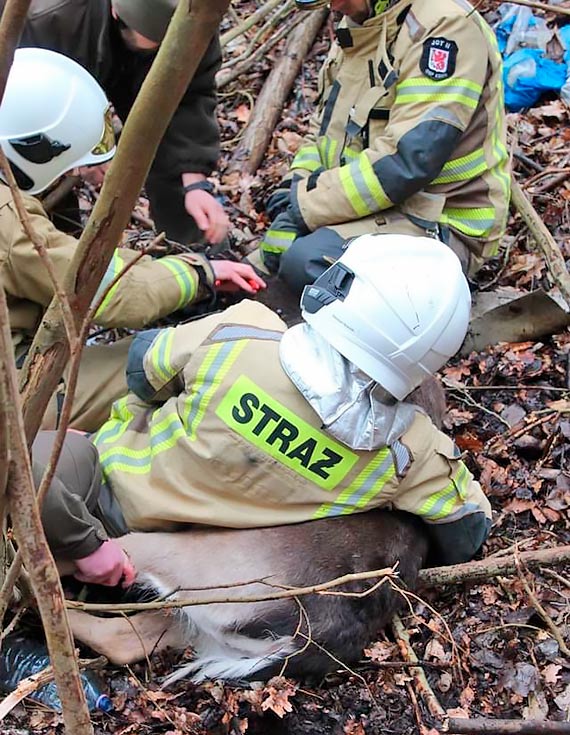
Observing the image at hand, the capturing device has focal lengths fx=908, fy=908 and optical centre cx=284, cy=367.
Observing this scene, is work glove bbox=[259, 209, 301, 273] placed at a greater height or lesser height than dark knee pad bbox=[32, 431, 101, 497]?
lesser

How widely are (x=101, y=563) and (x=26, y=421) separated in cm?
176

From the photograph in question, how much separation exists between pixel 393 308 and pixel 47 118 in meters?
1.86

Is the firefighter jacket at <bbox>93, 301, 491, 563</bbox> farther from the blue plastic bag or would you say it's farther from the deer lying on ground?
the blue plastic bag

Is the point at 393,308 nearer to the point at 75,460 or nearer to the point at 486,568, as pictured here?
the point at 486,568

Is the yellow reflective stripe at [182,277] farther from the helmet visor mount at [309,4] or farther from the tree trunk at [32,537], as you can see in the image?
the tree trunk at [32,537]

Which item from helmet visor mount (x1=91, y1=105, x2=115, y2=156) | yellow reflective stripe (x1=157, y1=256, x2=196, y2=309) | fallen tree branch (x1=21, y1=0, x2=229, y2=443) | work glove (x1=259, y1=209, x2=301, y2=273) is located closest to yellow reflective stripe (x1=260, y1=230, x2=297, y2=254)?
work glove (x1=259, y1=209, x2=301, y2=273)

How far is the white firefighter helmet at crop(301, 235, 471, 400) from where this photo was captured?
3150 mm

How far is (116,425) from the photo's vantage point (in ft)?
13.0

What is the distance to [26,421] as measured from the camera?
1.69 metres

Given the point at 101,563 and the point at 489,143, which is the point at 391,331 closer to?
the point at 101,563

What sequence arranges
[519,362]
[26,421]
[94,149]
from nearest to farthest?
[26,421]
[94,149]
[519,362]

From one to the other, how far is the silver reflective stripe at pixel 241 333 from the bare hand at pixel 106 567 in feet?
2.87

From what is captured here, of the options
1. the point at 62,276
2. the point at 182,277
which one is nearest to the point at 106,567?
the point at 62,276

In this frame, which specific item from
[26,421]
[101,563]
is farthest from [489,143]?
[26,421]
